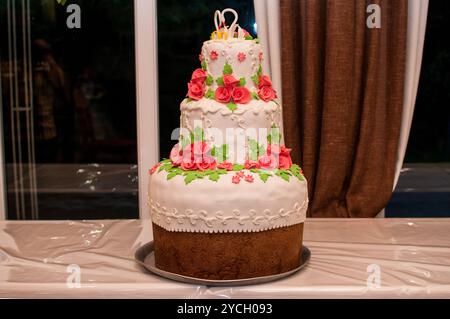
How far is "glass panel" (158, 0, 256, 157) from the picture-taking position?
2.93 m

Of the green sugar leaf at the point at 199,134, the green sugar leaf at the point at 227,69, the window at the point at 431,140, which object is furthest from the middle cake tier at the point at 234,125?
the window at the point at 431,140

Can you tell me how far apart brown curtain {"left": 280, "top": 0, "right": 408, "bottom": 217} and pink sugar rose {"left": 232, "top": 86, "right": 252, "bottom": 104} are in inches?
31.4

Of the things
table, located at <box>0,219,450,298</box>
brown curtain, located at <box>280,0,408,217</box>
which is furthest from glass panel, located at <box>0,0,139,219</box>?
brown curtain, located at <box>280,0,408,217</box>

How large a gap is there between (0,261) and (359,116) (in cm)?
160

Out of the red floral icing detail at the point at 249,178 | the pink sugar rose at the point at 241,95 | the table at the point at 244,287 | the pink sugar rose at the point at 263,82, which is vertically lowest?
the table at the point at 244,287

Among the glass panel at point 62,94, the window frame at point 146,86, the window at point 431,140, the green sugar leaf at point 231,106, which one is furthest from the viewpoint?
the window at point 431,140

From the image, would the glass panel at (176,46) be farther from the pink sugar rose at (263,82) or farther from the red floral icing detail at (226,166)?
the red floral icing detail at (226,166)

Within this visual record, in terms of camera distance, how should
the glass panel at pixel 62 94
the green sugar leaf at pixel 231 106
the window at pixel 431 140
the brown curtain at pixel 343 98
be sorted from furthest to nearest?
1. the window at pixel 431 140
2. the glass panel at pixel 62 94
3. the brown curtain at pixel 343 98
4. the green sugar leaf at pixel 231 106

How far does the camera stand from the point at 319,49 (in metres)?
2.60

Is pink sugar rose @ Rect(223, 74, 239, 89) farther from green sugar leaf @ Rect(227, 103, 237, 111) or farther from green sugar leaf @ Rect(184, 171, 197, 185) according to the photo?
green sugar leaf @ Rect(184, 171, 197, 185)

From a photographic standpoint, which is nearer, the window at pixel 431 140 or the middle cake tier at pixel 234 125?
the middle cake tier at pixel 234 125

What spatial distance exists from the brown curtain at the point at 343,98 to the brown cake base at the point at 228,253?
0.86m

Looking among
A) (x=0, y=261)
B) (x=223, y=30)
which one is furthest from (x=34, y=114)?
(x=223, y=30)

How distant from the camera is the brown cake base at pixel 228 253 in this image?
176cm
